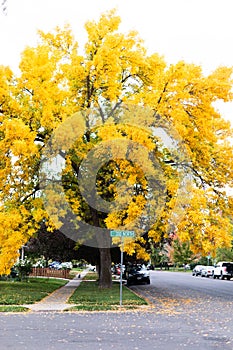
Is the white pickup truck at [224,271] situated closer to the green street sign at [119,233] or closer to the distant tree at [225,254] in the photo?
the distant tree at [225,254]

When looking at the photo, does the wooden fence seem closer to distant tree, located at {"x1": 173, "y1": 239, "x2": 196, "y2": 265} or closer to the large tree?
the large tree

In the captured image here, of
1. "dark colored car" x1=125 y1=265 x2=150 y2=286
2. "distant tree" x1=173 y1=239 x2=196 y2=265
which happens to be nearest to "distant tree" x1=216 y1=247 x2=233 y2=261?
"distant tree" x1=173 y1=239 x2=196 y2=265

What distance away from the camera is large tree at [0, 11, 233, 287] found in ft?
76.0

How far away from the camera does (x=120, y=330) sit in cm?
1262

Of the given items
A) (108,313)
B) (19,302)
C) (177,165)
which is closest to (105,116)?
(177,165)

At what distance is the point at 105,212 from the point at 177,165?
A: 3926 mm

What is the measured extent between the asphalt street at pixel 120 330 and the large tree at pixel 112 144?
6729 mm

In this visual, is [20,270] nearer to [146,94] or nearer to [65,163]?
[65,163]

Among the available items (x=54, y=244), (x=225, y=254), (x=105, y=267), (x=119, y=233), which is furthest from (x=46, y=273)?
(x=119, y=233)

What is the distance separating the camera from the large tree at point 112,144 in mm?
23178

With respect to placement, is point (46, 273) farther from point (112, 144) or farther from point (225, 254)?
point (112, 144)

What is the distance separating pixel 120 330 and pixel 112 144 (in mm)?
10940

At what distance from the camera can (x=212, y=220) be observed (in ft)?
79.4

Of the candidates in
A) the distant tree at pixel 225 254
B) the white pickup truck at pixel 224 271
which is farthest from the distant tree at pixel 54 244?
the distant tree at pixel 225 254
